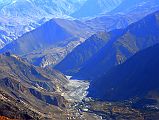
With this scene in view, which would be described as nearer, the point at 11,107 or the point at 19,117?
the point at 19,117

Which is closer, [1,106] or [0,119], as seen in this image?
[0,119]

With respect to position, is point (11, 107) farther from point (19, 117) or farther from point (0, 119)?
point (0, 119)

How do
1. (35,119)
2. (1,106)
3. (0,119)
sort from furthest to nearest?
1. (1,106)
2. (35,119)
3. (0,119)

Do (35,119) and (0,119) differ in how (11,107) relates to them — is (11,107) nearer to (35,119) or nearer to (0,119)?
(35,119)

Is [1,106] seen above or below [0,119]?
above

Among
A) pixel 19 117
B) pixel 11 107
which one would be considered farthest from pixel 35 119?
pixel 11 107

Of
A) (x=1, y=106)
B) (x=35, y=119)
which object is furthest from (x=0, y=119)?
(x=1, y=106)

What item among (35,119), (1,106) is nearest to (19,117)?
(35,119)

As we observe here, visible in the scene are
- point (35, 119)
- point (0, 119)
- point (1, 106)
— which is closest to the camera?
point (0, 119)
